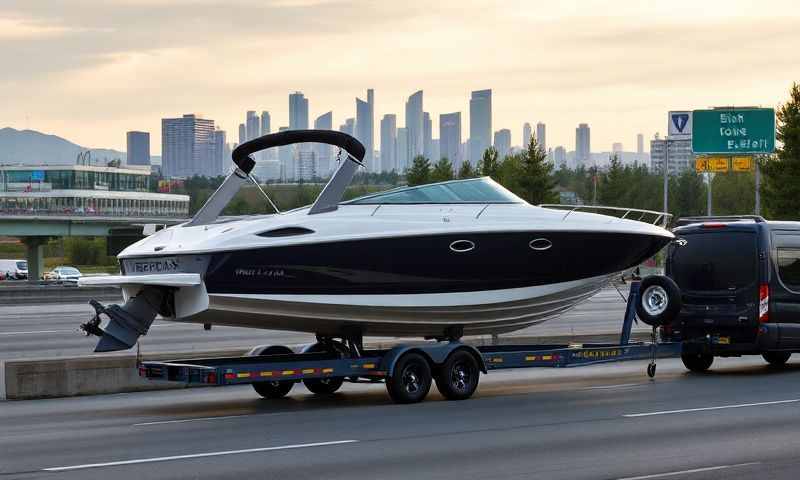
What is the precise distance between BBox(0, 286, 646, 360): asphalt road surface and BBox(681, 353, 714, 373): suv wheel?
404 cm

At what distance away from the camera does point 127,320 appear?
15.4m

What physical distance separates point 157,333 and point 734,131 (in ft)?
92.1

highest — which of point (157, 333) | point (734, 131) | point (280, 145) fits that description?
point (734, 131)

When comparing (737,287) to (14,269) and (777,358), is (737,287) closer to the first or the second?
(777,358)

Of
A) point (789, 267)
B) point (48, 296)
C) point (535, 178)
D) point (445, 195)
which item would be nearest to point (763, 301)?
point (789, 267)

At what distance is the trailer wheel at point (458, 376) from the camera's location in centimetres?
1639

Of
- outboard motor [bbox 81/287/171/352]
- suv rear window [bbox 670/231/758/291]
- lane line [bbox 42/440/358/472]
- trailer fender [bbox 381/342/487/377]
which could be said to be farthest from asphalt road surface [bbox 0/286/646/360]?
lane line [bbox 42/440/358/472]

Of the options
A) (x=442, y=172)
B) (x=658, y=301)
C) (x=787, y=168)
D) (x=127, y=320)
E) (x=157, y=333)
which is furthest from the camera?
(x=442, y=172)

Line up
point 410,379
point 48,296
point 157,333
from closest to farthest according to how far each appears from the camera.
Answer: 1. point 410,379
2. point 157,333
3. point 48,296

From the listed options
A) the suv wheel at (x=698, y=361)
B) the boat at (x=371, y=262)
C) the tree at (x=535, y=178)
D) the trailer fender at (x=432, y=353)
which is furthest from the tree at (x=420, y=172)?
the trailer fender at (x=432, y=353)

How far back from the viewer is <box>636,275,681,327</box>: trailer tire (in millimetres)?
18625

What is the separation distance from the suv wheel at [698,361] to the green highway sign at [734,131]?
102 feet

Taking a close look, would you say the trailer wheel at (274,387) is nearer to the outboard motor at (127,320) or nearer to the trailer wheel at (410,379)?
the trailer wheel at (410,379)

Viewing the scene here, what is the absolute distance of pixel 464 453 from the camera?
469 inches
